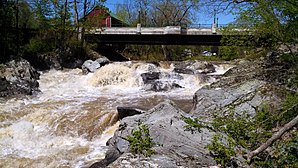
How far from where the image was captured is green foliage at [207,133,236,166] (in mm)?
3584

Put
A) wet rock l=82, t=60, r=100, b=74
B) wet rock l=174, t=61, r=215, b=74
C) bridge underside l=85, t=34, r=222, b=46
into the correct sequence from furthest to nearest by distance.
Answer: bridge underside l=85, t=34, r=222, b=46 < wet rock l=82, t=60, r=100, b=74 < wet rock l=174, t=61, r=215, b=74

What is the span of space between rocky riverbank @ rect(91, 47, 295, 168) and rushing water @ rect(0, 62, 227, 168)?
1118mm

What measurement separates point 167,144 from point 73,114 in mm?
5593

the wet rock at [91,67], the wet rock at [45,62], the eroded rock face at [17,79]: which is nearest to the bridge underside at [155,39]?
the wet rock at [45,62]

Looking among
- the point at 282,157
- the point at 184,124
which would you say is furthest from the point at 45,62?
the point at 282,157

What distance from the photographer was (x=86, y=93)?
12.6m

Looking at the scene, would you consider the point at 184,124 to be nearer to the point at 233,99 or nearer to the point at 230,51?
the point at 233,99

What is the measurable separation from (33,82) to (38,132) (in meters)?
6.19

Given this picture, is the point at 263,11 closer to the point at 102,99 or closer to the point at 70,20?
the point at 102,99

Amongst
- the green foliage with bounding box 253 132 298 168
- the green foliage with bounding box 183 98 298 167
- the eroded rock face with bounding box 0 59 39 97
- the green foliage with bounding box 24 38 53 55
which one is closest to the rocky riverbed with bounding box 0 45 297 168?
the eroded rock face with bounding box 0 59 39 97

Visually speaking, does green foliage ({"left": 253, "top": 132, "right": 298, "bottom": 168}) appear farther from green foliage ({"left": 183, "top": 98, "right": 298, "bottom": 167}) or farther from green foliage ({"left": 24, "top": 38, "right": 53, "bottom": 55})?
green foliage ({"left": 24, "top": 38, "right": 53, "bottom": 55})

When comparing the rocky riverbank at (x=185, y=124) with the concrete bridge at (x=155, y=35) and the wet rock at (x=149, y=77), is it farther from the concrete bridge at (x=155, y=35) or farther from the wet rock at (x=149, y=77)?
the concrete bridge at (x=155, y=35)

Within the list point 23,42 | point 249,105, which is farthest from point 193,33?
point 249,105

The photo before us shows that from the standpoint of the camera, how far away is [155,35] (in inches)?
845
